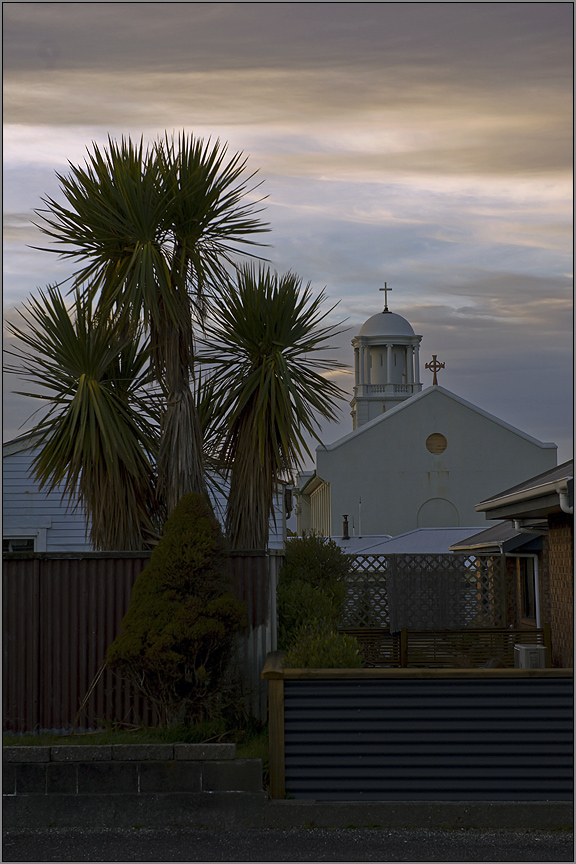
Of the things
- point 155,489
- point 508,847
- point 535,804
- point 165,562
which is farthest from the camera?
point 155,489

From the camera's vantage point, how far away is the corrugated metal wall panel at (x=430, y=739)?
19.9ft

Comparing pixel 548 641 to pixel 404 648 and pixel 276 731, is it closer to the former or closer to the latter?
pixel 404 648

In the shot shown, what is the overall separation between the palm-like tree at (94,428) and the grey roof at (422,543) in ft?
39.6

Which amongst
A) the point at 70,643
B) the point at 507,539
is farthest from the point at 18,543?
the point at 70,643

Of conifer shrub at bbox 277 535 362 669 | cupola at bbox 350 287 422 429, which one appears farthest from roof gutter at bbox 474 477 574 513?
cupola at bbox 350 287 422 429

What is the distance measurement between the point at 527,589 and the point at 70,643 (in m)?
7.01

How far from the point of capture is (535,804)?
19.5 feet

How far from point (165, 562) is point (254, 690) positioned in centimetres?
141

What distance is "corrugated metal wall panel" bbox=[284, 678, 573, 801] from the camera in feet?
19.9

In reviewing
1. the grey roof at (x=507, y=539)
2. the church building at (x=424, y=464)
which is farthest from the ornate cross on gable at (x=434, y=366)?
the grey roof at (x=507, y=539)

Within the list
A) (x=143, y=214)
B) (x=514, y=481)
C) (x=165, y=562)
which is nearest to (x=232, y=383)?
(x=143, y=214)

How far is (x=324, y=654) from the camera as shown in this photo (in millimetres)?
6555

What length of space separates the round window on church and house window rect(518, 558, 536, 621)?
20.1 metres

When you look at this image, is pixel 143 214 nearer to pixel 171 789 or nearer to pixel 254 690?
pixel 254 690
